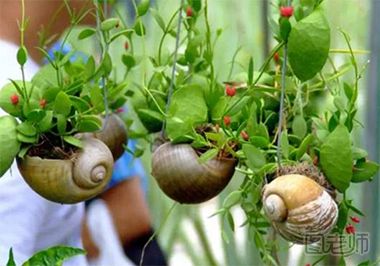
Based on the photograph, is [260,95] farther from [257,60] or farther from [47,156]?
[257,60]

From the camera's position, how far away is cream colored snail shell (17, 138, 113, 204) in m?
0.65

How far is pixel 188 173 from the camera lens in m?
0.66

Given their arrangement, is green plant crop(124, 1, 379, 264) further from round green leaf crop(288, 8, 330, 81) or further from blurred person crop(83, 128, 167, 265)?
blurred person crop(83, 128, 167, 265)

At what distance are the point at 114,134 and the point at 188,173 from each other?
0.36 ft

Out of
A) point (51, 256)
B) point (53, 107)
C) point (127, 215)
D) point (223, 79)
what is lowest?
point (127, 215)

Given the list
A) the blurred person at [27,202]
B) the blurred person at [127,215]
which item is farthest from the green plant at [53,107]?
the blurred person at [127,215]

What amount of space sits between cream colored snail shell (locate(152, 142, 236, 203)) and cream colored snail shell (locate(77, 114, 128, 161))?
0.25 ft

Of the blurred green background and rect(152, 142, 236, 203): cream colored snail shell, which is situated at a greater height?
rect(152, 142, 236, 203): cream colored snail shell

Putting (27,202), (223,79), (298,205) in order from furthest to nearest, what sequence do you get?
(223,79) < (27,202) < (298,205)

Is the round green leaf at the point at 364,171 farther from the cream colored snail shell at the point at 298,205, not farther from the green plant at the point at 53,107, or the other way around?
the green plant at the point at 53,107

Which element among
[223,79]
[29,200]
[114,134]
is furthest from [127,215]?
[114,134]

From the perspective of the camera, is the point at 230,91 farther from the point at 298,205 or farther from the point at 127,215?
the point at 127,215

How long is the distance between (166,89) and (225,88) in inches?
2.8

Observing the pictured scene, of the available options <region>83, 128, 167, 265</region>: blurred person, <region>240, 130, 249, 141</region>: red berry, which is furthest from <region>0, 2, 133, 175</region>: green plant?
<region>83, 128, 167, 265</region>: blurred person
